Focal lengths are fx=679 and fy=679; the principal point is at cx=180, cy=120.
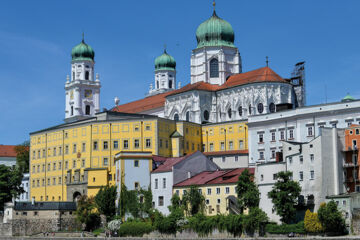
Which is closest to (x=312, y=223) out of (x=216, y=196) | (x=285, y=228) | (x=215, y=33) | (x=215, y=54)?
(x=285, y=228)

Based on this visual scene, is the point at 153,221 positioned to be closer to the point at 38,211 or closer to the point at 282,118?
the point at 38,211

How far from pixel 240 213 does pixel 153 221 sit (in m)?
10.9

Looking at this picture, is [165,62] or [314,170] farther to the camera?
[165,62]

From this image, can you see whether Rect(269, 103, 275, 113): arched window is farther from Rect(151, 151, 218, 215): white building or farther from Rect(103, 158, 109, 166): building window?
Rect(103, 158, 109, 166): building window

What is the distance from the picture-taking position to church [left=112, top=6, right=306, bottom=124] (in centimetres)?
11450

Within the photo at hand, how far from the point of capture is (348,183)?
73375mm

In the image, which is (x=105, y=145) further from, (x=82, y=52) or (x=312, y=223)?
(x=82, y=52)

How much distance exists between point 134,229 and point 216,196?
34.6 ft

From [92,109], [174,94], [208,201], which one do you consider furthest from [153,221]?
[92,109]

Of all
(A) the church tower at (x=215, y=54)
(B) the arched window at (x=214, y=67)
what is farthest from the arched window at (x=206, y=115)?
(B) the arched window at (x=214, y=67)

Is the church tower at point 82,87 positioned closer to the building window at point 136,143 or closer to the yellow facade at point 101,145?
the yellow facade at point 101,145

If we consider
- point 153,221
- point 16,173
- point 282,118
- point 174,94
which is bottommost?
point 153,221

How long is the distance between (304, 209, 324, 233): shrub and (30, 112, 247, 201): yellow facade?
121 ft

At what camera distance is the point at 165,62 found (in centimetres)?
18138
